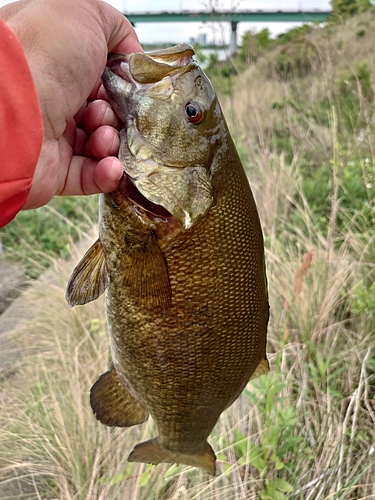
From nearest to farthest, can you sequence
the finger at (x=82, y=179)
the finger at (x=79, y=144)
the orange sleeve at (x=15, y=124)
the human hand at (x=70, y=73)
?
the orange sleeve at (x=15, y=124)
the human hand at (x=70, y=73)
the finger at (x=82, y=179)
the finger at (x=79, y=144)

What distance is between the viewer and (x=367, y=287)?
11.1 ft

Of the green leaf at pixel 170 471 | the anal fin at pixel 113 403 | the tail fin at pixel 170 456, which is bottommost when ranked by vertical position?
the green leaf at pixel 170 471

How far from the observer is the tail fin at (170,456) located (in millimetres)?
1713

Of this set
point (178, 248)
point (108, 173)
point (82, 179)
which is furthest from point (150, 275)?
point (82, 179)

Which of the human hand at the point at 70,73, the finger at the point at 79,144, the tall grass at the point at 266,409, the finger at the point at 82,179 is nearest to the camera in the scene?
the human hand at the point at 70,73

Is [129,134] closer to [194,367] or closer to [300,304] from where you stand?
[194,367]

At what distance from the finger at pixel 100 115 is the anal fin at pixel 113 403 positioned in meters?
0.85

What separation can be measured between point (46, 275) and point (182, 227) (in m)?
3.52

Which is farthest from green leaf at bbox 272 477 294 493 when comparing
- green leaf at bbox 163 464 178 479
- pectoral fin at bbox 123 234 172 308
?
pectoral fin at bbox 123 234 172 308

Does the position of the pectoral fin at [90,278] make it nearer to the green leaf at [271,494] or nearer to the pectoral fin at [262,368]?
the pectoral fin at [262,368]

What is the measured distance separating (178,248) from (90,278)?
1.00 ft

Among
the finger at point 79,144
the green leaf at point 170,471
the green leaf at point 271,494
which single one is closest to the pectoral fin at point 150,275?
the finger at point 79,144

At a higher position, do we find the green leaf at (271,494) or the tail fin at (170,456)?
the tail fin at (170,456)

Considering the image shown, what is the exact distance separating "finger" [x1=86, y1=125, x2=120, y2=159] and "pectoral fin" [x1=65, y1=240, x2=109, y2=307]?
279 mm
